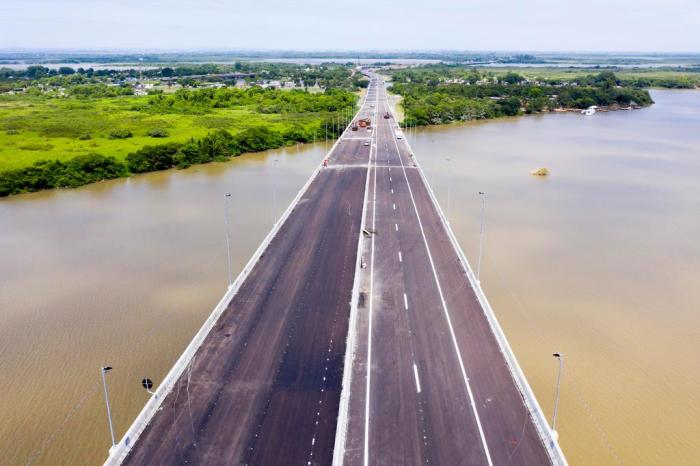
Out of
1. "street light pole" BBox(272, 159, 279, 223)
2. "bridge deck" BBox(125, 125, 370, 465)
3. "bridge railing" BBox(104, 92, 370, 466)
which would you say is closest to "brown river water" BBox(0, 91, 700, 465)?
Result: "street light pole" BBox(272, 159, 279, 223)

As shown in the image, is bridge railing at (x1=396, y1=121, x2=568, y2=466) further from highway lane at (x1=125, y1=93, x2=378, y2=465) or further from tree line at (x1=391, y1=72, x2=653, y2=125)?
tree line at (x1=391, y1=72, x2=653, y2=125)

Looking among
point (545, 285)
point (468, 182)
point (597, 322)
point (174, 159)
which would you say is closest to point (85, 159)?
point (174, 159)

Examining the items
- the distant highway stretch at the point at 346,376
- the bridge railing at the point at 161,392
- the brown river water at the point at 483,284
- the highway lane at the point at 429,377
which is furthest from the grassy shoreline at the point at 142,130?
the highway lane at the point at 429,377

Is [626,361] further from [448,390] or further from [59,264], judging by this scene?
[59,264]

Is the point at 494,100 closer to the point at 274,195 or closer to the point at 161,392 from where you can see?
the point at 274,195

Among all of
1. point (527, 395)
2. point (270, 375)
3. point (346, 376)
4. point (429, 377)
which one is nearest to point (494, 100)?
point (429, 377)

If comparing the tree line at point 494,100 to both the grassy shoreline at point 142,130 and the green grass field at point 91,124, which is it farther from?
the green grass field at point 91,124
